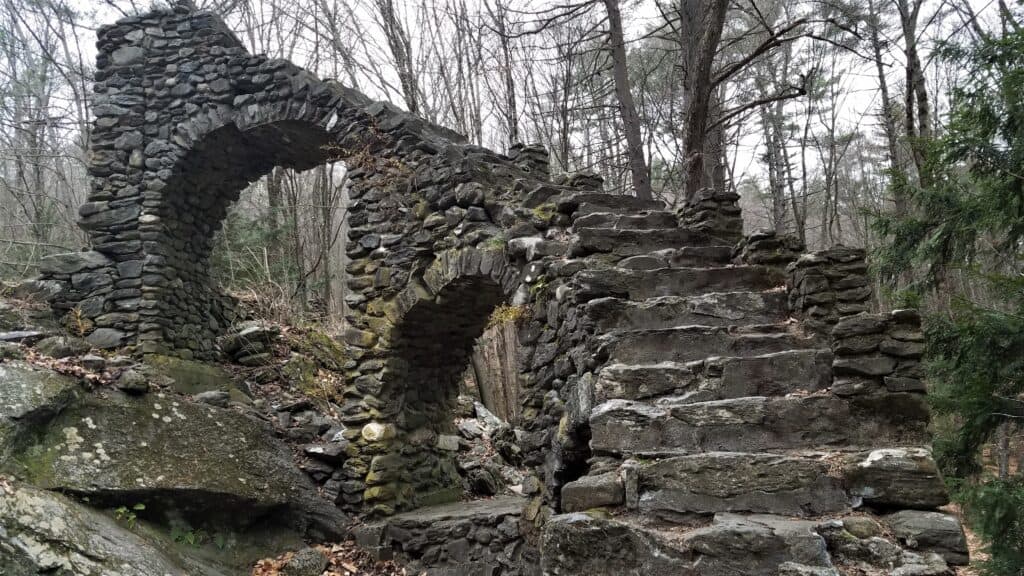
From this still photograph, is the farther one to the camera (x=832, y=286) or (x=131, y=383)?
(x=131, y=383)

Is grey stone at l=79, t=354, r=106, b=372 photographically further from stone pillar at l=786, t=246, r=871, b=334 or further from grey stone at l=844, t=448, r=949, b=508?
grey stone at l=844, t=448, r=949, b=508

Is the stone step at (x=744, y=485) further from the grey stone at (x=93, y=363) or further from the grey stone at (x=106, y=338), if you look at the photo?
the grey stone at (x=106, y=338)

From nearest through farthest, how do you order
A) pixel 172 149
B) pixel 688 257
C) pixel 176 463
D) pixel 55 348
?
pixel 688 257
pixel 176 463
pixel 55 348
pixel 172 149

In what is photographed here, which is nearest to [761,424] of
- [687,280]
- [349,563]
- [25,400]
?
[687,280]

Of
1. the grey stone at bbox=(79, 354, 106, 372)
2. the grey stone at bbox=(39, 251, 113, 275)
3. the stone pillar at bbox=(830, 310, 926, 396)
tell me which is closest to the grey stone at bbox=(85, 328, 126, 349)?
the grey stone at bbox=(39, 251, 113, 275)

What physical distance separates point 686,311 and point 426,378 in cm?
431

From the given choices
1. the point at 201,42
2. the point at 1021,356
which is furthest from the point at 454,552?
the point at 201,42

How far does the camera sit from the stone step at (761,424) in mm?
3174

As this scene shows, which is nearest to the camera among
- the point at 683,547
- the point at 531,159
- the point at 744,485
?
the point at 683,547

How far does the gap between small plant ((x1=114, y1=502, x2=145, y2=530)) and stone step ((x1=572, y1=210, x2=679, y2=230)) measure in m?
4.52

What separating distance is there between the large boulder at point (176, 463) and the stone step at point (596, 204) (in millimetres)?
4208

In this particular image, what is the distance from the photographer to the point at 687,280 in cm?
476

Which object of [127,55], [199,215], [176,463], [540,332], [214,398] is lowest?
[176,463]

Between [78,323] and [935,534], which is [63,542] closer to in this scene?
[78,323]
